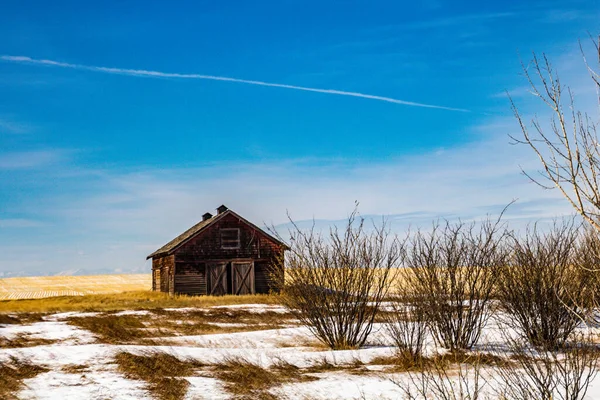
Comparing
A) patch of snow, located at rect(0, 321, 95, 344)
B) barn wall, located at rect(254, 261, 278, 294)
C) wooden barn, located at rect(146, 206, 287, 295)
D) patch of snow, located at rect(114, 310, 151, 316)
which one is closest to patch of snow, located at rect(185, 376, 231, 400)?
patch of snow, located at rect(0, 321, 95, 344)

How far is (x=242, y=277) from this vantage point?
3631cm

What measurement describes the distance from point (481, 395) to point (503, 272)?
16.8 ft

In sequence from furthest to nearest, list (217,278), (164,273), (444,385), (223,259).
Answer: (164,273), (223,259), (217,278), (444,385)

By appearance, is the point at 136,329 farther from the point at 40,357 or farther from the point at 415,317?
the point at 415,317

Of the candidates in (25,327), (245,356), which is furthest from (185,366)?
(25,327)

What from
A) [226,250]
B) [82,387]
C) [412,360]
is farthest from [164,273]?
[412,360]

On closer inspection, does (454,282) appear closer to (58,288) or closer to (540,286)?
(540,286)

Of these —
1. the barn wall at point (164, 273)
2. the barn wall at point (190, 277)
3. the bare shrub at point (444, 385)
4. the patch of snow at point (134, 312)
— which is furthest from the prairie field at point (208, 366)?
the barn wall at point (164, 273)

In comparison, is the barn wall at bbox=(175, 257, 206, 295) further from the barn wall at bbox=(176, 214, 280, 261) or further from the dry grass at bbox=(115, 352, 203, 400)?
the dry grass at bbox=(115, 352, 203, 400)

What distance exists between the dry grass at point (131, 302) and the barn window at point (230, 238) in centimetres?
397

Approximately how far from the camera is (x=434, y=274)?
41.0 ft

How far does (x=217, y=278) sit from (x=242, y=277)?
155 centimetres

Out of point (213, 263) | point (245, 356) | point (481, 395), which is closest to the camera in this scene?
point (481, 395)

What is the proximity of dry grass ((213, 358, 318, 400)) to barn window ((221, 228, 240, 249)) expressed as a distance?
81.6 feet
